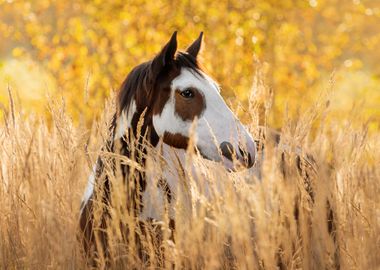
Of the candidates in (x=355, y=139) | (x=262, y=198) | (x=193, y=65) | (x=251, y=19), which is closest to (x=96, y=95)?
(x=251, y=19)

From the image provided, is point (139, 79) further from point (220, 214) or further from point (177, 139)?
point (220, 214)

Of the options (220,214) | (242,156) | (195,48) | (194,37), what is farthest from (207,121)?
(194,37)

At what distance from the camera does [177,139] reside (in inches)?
122

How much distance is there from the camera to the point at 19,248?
280 centimetres

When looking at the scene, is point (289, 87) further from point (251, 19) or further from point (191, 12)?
point (191, 12)

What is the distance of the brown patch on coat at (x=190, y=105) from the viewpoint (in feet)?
10.1

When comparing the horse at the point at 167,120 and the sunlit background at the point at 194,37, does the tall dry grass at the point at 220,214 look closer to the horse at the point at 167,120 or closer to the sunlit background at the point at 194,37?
the horse at the point at 167,120

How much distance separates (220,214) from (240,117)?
135 inches

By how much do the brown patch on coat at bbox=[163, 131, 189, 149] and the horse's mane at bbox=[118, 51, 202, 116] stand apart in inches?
10.2

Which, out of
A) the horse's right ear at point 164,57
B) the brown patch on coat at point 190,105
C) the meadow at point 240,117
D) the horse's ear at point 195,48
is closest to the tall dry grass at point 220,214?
the meadow at point 240,117

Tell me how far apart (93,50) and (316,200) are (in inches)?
295

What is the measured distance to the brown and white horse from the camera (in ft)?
9.80

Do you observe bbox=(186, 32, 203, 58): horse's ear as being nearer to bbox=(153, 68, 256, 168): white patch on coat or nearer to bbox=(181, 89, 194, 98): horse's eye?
bbox=(153, 68, 256, 168): white patch on coat

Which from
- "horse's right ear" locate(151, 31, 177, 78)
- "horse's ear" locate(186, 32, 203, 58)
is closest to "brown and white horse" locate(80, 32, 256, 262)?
"horse's right ear" locate(151, 31, 177, 78)
